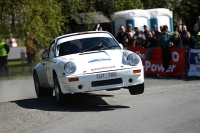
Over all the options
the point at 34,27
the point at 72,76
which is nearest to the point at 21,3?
the point at 34,27

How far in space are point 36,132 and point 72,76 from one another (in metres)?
2.28

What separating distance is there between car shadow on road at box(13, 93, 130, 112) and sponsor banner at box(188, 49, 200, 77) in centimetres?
473

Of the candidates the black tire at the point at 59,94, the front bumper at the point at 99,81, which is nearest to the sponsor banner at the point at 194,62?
the front bumper at the point at 99,81

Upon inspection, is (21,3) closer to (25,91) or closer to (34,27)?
(34,27)

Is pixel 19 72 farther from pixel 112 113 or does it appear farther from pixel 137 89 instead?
pixel 112 113

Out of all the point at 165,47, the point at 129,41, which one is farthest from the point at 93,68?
the point at 129,41

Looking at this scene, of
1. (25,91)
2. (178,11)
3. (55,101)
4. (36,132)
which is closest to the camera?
(36,132)

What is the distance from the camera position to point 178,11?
1403 inches

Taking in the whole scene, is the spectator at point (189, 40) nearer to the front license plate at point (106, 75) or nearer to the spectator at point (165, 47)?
the spectator at point (165, 47)

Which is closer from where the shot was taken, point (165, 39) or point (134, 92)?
point (134, 92)

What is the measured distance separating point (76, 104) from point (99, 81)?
134cm

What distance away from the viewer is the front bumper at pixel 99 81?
11648mm

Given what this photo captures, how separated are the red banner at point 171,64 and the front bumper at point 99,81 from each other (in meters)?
6.93

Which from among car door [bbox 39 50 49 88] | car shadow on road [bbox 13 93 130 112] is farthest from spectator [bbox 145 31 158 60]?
car door [bbox 39 50 49 88]
